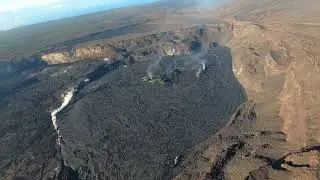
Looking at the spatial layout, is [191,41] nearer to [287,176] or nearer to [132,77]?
[132,77]

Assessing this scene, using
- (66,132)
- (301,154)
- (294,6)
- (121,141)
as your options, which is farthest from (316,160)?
(294,6)

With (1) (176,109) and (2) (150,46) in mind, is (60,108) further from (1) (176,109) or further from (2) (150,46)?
(2) (150,46)

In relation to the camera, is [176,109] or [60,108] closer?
[176,109]

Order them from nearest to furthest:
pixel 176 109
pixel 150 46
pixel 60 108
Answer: pixel 176 109 < pixel 60 108 < pixel 150 46

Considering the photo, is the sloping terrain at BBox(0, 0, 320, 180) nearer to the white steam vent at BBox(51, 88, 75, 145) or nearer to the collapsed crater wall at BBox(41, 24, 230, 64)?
the white steam vent at BBox(51, 88, 75, 145)

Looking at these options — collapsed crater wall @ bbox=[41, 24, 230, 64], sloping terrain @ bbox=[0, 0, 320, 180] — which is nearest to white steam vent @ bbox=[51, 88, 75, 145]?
sloping terrain @ bbox=[0, 0, 320, 180]

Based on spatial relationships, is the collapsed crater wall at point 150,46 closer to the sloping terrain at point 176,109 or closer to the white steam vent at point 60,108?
A: the sloping terrain at point 176,109

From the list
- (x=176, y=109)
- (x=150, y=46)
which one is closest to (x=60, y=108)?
(x=176, y=109)

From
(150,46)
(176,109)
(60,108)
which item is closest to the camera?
(176,109)
